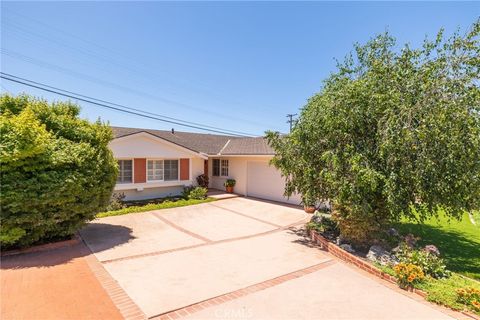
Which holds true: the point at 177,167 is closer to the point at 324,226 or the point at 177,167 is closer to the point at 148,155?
the point at 148,155

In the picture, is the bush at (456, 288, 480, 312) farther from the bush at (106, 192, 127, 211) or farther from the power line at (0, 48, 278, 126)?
the power line at (0, 48, 278, 126)

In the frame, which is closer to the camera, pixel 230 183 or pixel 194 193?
pixel 194 193

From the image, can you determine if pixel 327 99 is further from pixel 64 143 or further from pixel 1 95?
pixel 1 95

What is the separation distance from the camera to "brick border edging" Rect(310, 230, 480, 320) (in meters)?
5.80

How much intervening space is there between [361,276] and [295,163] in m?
4.28

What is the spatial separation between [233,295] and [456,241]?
10343mm

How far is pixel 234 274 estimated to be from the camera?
6.63 m

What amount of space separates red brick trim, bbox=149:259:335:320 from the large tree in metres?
2.64

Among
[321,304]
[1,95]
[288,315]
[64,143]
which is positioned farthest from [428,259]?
[1,95]

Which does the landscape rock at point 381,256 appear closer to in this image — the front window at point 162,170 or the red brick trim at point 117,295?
the red brick trim at point 117,295

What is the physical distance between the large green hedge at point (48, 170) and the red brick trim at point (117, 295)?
2.25m

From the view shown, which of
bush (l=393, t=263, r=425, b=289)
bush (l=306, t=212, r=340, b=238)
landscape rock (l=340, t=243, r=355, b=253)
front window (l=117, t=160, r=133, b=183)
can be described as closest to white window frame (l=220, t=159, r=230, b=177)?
front window (l=117, t=160, r=133, b=183)

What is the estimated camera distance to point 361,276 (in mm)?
6715
